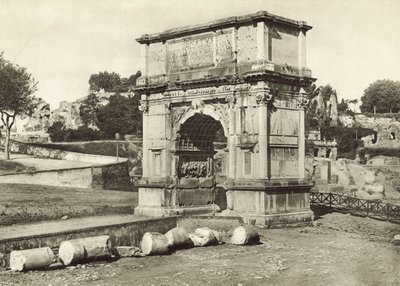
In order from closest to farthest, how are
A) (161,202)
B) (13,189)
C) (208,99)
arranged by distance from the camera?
(208,99)
(161,202)
(13,189)

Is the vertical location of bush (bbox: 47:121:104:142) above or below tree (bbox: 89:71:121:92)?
below

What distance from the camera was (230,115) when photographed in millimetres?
21406

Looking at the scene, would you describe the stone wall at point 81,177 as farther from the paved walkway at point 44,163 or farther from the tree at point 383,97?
the tree at point 383,97

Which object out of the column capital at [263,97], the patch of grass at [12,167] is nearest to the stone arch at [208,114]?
the column capital at [263,97]

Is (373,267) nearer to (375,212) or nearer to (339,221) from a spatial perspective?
(339,221)

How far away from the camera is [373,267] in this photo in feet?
45.6

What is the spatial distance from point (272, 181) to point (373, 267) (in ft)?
23.8

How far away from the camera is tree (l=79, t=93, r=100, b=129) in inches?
2704

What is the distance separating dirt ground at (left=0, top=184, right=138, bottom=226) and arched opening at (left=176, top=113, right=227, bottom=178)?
12.2 feet

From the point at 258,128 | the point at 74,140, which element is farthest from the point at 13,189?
the point at 74,140

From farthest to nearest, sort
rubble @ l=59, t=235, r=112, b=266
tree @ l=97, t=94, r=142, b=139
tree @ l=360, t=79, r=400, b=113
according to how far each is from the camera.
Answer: tree @ l=360, t=79, r=400, b=113 → tree @ l=97, t=94, r=142, b=139 → rubble @ l=59, t=235, r=112, b=266

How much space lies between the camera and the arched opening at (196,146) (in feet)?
76.8

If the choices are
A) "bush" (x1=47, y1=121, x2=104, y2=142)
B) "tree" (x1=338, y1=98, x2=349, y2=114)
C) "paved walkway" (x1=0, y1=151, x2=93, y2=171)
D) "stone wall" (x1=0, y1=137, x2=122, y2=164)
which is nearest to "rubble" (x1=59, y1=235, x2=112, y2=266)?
"paved walkway" (x1=0, y1=151, x2=93, y2=171)

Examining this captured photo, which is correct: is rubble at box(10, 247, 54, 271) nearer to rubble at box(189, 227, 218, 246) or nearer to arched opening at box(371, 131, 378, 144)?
rubble at box(189, 227, 218, 246)
